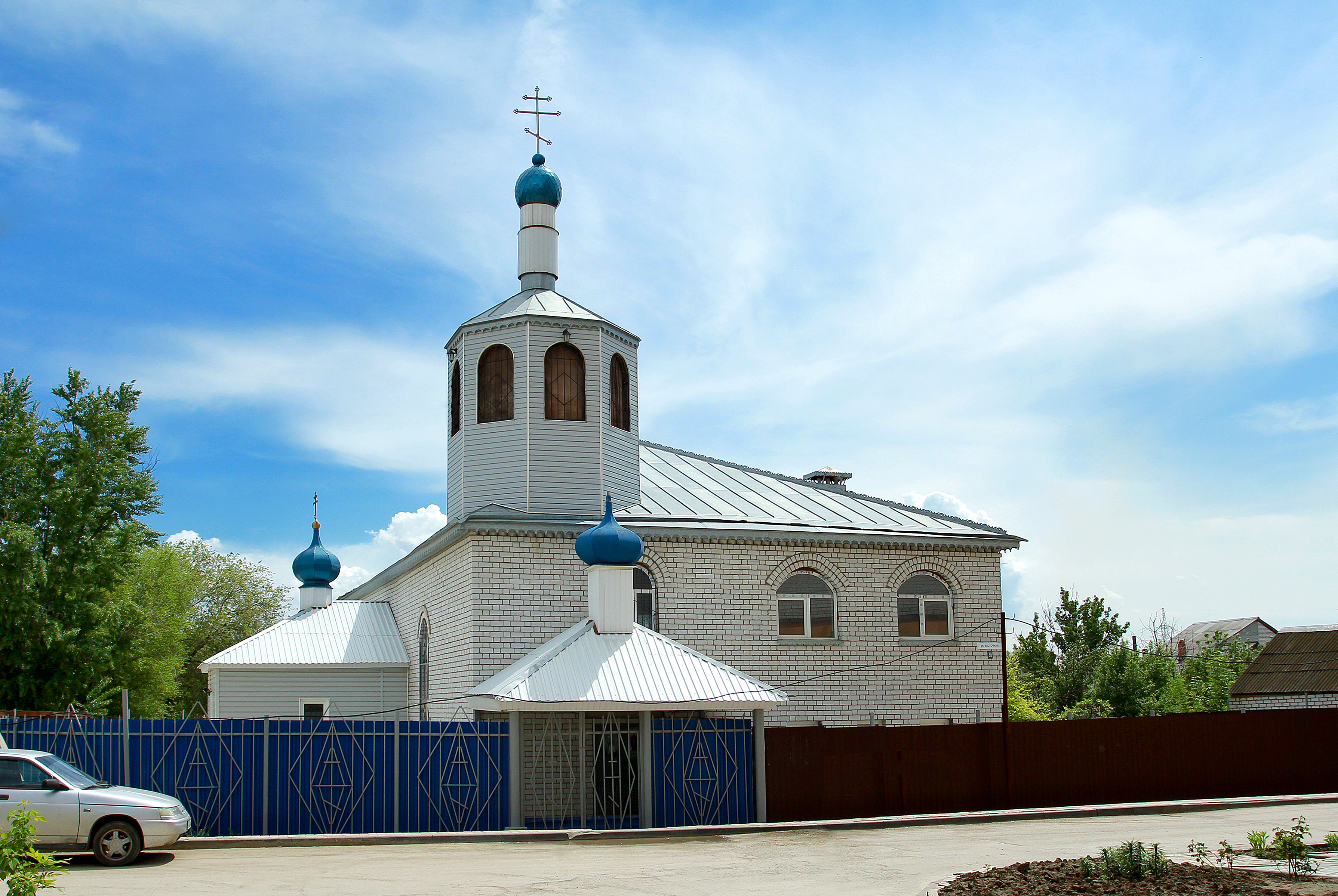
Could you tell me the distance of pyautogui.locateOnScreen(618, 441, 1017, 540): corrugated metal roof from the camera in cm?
2064

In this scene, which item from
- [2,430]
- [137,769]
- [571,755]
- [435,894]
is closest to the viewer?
[435,894]

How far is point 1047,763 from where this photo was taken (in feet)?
61.1

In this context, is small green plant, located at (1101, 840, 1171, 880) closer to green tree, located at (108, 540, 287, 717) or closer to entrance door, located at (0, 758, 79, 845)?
entrance door, located at (0, 758, 79, 845)

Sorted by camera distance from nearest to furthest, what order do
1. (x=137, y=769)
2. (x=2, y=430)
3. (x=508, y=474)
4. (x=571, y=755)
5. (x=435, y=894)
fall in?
(x=435, y=894) < (x=137, y=769) < (x=571, y=755) < (x=508, y=474) < (x=2, y=430)

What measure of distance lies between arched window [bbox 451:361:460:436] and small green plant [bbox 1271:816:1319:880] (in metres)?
15.1

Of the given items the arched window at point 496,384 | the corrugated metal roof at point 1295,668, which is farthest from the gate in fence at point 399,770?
the corrugated metal roof at point 1295,668

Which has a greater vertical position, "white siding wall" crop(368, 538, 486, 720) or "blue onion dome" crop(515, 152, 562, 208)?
"blue onion dome" crop(515, 152, 562, 208)

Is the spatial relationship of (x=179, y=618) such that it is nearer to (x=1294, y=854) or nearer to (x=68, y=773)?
(x=68, y=773)

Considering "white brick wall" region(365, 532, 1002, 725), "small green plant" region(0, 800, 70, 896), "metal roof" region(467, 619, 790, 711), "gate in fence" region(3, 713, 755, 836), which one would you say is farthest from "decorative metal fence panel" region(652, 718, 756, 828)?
"small green plant" region(0, 800, 70, 896)

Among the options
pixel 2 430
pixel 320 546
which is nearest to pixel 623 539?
pixel 320 546

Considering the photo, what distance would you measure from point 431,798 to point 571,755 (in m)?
2.18

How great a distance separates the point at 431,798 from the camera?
1583cm

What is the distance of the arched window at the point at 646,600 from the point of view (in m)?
19.5

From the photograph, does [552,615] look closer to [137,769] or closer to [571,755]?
[571,755]
